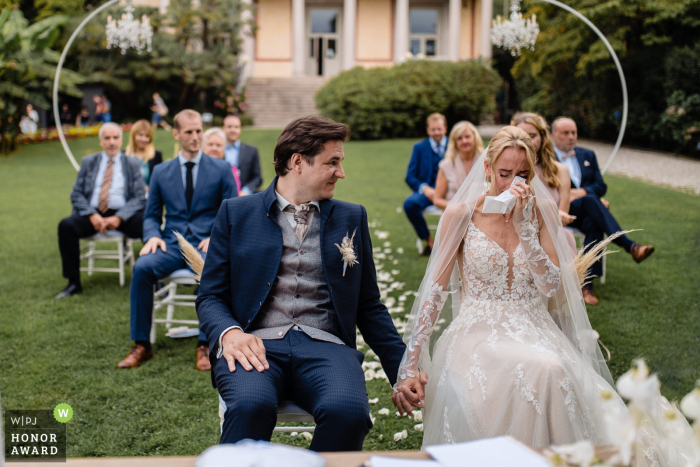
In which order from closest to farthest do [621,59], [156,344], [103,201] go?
[156,344], [103,201], [621,59]

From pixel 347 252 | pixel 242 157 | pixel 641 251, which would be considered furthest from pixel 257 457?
pixel 242 157

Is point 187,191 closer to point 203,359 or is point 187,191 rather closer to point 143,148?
point 203,359

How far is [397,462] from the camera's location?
1602 mm

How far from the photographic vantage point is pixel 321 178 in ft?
9.42

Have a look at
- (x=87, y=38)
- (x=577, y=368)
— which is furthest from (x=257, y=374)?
(x=87, y=38)

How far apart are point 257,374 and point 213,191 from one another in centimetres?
301

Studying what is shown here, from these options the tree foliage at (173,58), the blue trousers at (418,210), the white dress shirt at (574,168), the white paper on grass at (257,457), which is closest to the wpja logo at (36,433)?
the white paper on grass at (257,457)

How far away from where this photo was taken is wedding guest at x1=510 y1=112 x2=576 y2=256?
16.5ft

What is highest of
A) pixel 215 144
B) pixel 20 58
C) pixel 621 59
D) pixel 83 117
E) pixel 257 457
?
pixel 621 59

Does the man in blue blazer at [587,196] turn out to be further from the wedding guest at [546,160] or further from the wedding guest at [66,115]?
the wedding guest at [66,115]

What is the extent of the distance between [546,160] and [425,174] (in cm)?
348

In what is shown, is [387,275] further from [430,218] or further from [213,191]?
[430,218]

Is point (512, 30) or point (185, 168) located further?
point (512, 30)

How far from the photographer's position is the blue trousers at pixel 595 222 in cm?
639
